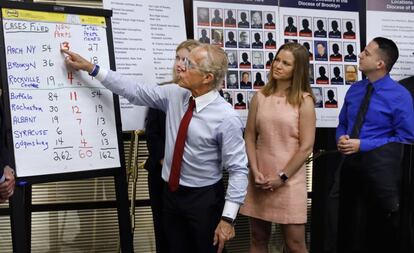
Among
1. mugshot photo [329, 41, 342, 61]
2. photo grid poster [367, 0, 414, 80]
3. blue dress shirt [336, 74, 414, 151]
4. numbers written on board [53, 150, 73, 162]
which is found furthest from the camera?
photo grid poster [367, 0, 414, 80]

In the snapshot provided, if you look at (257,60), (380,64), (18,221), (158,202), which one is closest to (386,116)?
(380,64)

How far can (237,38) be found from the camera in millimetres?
3295

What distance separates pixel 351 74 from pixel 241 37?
788 mm

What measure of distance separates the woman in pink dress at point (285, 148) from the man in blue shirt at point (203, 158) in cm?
51

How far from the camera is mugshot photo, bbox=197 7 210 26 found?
3.20m

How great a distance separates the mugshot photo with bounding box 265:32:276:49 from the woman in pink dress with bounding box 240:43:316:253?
493 millimetres

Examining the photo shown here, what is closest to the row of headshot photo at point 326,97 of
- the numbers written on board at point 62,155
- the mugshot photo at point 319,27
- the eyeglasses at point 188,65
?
the mugshot photo at point 319,27

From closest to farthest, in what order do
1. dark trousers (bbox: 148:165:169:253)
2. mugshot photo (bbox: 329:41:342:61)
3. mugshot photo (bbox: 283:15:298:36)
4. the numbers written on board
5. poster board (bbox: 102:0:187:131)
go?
the numbers written on board, dark trousers (bbox: 148:165:169:253), poster board (bbox: 102:0:187:131), mugshot photo (bbox: 283:15:298:36), mugshot photo (bbox: 329:41:342:61)

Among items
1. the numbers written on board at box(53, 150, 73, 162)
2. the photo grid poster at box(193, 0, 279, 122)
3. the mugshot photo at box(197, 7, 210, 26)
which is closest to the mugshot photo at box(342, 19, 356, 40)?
the photo grid poster at box(193, 0, 279, 122)

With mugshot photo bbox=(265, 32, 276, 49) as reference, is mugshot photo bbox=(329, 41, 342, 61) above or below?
below

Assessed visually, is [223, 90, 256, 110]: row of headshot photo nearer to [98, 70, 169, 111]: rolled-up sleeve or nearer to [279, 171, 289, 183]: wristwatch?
[279, 171, 289, 183]: wristwatch

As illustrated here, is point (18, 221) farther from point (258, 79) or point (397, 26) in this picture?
point (397, 26)

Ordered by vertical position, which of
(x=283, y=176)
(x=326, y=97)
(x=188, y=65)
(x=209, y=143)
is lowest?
(x=283, y=176)

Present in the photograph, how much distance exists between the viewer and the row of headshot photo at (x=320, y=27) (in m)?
3.44
